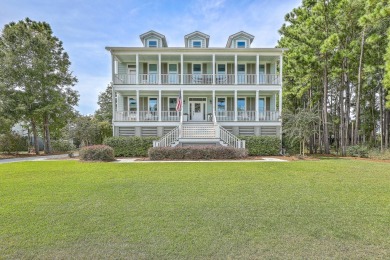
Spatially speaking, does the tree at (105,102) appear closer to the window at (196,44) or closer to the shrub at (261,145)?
the window at (196,44)

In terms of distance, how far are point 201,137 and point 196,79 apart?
230 inches

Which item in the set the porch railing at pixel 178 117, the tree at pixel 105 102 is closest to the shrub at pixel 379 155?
the porch railing at pixel 178 117

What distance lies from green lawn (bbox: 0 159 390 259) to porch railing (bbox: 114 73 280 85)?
512 inches

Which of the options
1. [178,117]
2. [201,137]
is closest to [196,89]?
[178,117]

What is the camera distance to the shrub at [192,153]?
14118 millimetres

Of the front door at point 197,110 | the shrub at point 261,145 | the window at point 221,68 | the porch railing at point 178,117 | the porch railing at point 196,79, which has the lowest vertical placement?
the shrub at point 261,145

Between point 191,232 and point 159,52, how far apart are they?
55.6ft

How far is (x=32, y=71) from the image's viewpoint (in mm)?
20234

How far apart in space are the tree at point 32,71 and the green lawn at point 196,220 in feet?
53.7

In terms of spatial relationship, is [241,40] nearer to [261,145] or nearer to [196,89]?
[196,89]

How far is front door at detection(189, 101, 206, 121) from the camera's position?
2080cm

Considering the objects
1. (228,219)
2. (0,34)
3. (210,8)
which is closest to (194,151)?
(210,8)

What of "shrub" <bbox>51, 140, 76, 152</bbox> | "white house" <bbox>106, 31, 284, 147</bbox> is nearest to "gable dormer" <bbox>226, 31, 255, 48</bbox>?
"white house" <bbox>106, 31, 284, 147</bbox>

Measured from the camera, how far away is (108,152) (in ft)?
44.7
